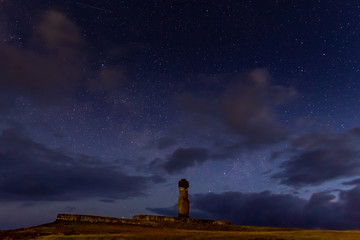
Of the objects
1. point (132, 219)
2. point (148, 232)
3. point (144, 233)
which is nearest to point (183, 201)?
point (132, 219)

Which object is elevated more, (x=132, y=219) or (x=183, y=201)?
(x=183, y=201)

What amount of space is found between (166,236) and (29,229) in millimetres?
6749

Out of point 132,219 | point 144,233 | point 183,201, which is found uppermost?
point 183,201

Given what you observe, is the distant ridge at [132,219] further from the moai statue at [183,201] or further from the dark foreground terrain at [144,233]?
the moai statue at [183,201]

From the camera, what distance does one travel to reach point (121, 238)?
38.9 feet

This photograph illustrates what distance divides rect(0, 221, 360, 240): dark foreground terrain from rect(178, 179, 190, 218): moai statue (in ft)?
13.0

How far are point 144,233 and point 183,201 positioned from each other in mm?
9202

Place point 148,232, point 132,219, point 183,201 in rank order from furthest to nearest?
point 183,201, point 132,219, point 148,232

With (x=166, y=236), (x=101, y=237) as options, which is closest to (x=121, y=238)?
(x=101, y=237)

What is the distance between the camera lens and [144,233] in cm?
1334

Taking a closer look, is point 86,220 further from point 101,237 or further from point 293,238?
point 293,238

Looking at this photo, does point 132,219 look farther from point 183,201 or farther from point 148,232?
point 148,232

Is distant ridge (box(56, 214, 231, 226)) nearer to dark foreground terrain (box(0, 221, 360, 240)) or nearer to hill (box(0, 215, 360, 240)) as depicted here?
A: hill (box(0, 215, 360, 240))

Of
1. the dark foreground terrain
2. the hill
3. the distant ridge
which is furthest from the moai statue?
the dark foreground terrain
